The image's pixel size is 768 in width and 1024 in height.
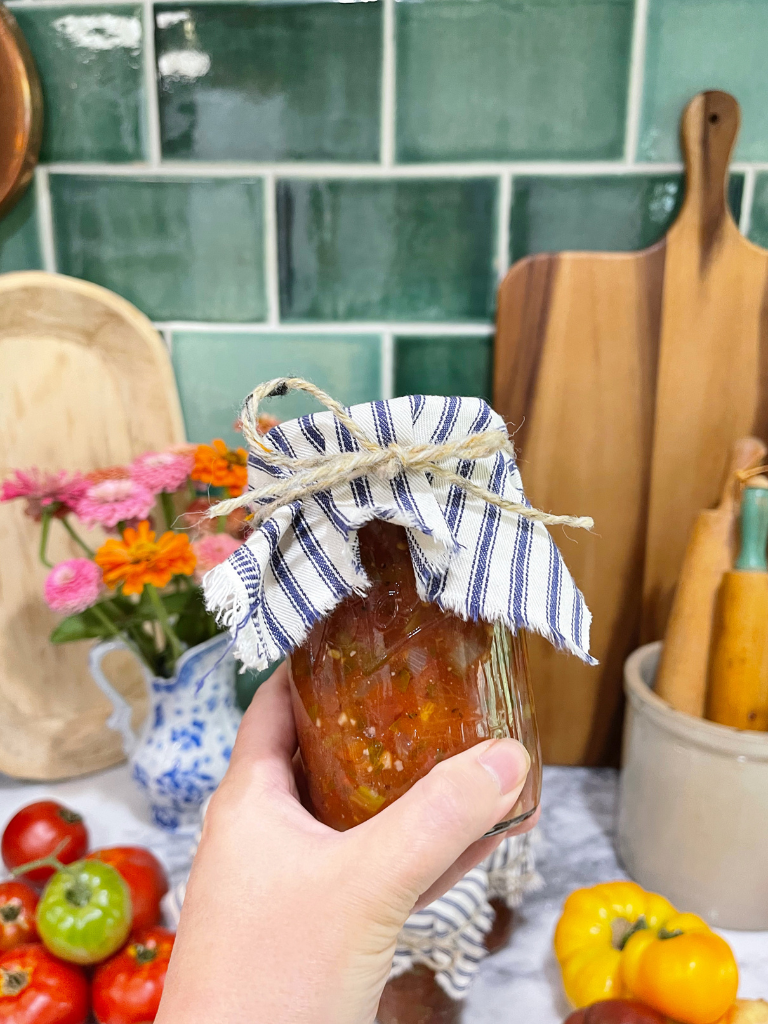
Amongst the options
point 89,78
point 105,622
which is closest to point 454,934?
point 105,622

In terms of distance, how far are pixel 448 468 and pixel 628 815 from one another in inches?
20.5

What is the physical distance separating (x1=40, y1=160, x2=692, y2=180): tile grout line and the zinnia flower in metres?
0.36

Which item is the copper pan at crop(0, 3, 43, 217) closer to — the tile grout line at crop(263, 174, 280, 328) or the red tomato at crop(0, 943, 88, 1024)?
the tile grout line at crop(263, 174, 280, 328)

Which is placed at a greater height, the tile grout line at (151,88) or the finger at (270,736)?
the tile grout line at (151,88)

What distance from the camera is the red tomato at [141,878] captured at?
0.64m

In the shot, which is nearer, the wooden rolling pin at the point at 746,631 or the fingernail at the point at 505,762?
the fingernail at the point at 505,762

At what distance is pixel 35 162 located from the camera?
Answer: 0.79 meters

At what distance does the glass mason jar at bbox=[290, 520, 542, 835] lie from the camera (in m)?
0.36

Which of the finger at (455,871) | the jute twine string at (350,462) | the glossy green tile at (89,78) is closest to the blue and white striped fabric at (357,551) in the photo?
the jute twine string at (350,462)

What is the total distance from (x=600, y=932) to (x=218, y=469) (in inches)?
21.0

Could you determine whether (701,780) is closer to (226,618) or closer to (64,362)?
(226,618)

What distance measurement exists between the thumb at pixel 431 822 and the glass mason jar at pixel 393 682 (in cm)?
2

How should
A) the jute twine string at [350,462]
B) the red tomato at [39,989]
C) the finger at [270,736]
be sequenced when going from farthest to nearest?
the red tomato at [39,989] < the finger at [270,736] < the jute twine string at [350,462]

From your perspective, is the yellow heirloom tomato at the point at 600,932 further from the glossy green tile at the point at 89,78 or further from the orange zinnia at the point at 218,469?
the glossy green tile at the point at 89,78
